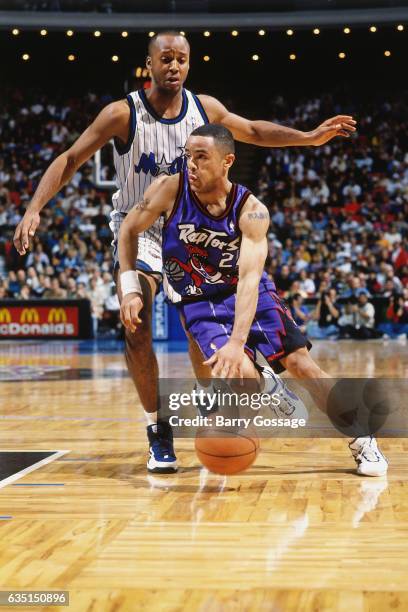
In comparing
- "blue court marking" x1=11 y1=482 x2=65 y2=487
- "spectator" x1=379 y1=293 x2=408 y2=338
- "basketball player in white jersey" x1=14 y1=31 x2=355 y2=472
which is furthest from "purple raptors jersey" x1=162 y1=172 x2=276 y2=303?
"spectator" x1=379 y1=293 x2=408 y2=338

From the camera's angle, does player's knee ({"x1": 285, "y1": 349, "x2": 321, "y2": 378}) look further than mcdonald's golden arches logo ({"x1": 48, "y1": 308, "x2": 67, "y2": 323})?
No

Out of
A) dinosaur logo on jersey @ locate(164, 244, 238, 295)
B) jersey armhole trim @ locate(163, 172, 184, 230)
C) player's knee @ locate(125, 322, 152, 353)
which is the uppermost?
jersey armhole trim @ locate(163, 172, 184, 230)

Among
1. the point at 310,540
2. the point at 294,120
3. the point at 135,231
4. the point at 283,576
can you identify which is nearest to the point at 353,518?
the point at 310,540

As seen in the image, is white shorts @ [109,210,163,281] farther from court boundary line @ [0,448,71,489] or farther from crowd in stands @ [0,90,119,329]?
Result: crowd in stands @ [0,90,119,329]

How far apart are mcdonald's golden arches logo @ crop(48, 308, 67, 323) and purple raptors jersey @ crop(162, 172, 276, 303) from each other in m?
12.6

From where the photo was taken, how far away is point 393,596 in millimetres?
2346

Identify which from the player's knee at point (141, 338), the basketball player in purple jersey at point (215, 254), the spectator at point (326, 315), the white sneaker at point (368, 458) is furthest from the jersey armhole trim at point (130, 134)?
the spectator at point (326, 315)

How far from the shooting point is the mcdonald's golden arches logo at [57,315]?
16844 millimetres

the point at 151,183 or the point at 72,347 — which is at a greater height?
the point at 151,183

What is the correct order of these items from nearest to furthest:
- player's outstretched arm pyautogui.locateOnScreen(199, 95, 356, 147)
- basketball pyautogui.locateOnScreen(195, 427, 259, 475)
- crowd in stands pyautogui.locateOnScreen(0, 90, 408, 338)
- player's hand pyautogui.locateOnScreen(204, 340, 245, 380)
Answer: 1. player's hand pyautogui.locateOnScreen(204, 340, 245, 380)
2. basketball pyautogui.locateOnScreen(195, 427, 259, 475)
3. player's outstretched arm pyautogui.locateOnScreen(199, 95, 356, 147)
4. crowd in stands pyautogui.locateOnScreen(0, 90, 408, 338)

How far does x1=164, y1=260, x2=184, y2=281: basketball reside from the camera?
4.39m

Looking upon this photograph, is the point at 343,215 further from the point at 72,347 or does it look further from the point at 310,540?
the point at 310,540

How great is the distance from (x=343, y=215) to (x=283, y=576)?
18.0 m

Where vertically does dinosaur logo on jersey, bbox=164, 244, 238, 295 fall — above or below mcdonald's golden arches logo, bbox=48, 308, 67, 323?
above
